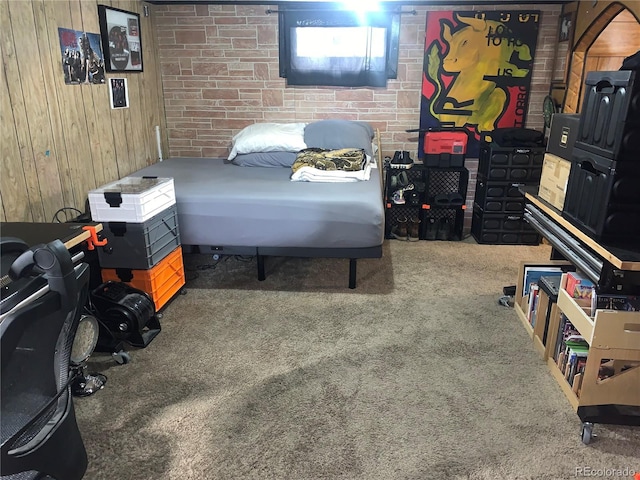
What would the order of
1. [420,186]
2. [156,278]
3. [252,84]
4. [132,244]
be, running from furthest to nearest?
[252,84]
[420,186]
[156,278]
[132,244]

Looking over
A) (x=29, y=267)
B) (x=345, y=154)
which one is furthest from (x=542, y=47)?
(x=29, y=267)

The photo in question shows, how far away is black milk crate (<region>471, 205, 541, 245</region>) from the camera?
4.16 meters

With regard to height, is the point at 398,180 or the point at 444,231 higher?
the point at 398,180

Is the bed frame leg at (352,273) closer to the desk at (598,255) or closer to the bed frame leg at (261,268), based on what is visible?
the bed frame leg at (261,268)

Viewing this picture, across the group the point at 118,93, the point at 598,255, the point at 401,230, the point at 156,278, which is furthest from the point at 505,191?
the point at 118,93

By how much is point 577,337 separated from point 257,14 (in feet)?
11.8

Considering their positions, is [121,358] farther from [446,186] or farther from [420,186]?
[446,186]

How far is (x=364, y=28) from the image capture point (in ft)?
13.6

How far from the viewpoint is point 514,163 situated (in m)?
4.01

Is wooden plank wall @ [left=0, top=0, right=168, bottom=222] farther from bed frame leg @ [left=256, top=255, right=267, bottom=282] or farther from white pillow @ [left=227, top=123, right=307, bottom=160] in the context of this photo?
bed frame leg @ [left=256, top=255, right=267, bottom=282]

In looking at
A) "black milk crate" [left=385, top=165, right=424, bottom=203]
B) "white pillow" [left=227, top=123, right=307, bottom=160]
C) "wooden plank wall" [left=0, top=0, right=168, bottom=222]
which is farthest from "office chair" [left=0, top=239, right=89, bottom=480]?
"black milk crate" [left=385, top=165, right=424, bottom=203]

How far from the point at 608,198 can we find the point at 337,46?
2919mm

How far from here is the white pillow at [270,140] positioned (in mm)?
3973

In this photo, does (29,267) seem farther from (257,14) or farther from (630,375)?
(257,14)
